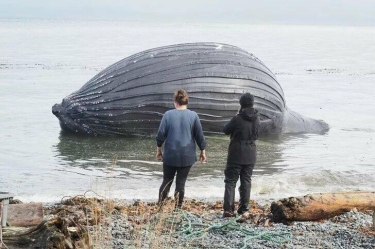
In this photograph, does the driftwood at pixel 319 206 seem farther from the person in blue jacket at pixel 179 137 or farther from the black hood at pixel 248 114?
the person in blue jacket at pixel 179 137

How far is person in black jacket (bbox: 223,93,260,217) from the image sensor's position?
11023mm

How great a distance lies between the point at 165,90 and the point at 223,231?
652cm

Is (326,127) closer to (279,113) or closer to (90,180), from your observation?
(279,113)

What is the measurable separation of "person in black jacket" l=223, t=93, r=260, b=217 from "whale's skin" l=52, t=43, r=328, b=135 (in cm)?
492

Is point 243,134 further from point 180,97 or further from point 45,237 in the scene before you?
point 45,237

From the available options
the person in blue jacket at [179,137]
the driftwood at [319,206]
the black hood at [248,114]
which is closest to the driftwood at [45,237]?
the driftwood at [319,206]

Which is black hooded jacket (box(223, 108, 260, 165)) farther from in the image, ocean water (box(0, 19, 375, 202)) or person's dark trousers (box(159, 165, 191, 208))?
ocean water (box(0, 19, 375, 202))

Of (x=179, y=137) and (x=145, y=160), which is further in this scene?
(x=145, y=160)

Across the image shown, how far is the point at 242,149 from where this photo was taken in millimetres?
11047

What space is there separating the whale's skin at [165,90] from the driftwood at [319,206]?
6.05 metres

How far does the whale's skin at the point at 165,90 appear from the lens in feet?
52.9

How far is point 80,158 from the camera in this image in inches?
619

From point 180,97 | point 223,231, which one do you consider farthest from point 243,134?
point 223,231

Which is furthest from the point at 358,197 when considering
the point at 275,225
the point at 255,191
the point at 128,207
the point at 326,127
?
the point at 326,127
